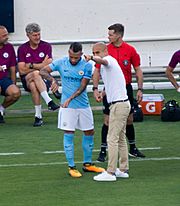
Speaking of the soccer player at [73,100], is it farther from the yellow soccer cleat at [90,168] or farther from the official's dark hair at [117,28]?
the official's dark hair at [117,28]

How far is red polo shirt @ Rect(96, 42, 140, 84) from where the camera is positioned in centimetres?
1188

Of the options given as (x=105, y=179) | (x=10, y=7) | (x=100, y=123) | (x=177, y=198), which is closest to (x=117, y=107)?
(x=105, y=179)

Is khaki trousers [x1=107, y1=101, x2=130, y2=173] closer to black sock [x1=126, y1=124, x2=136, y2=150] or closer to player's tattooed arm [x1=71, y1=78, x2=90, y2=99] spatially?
player's tattooed arm [x1=71, y1=78, x2=90, y2=99]

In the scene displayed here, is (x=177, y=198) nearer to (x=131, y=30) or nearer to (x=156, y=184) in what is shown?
(x=156, y=184)

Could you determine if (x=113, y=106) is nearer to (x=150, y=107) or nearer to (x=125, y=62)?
(x=125, y=62)

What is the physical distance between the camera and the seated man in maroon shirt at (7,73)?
15.2 m

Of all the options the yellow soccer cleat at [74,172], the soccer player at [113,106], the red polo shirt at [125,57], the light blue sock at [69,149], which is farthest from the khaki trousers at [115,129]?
the red polo shirt at [125,57]

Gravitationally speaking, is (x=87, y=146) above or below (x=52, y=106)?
above

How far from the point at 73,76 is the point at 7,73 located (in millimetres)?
4530

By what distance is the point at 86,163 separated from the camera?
11.3 metres

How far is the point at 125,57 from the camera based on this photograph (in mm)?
11945

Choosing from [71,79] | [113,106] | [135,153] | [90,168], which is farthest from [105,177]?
[135,153]

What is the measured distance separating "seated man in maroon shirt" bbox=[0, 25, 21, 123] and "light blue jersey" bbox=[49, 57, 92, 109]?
4.12m

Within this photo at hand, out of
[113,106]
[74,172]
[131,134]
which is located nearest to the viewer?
[113,106]
